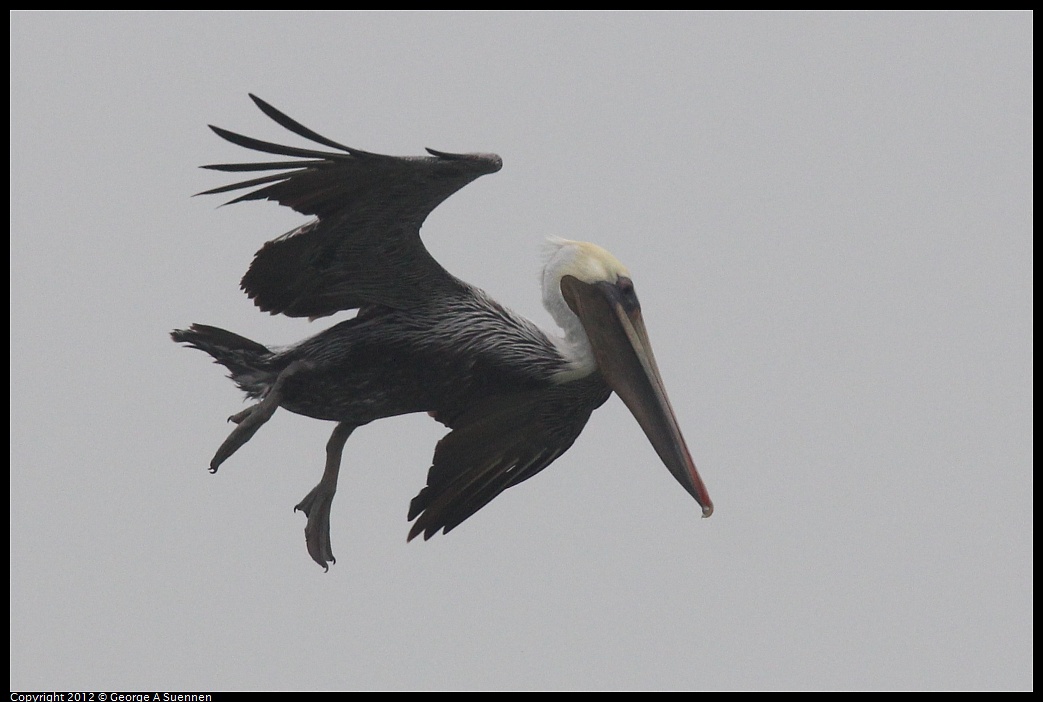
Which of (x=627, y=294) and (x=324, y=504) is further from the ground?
(x=627, y=294)

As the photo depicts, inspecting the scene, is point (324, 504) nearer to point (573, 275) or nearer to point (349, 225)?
point (349, 225)

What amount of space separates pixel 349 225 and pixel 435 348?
713 mm

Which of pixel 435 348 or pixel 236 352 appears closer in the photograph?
pixel 435 348

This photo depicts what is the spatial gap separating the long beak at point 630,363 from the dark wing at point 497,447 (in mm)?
160

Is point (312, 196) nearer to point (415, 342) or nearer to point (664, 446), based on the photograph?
point (415, 342)

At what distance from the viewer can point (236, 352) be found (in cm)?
724

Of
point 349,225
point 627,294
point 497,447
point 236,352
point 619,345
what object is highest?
point 349,225

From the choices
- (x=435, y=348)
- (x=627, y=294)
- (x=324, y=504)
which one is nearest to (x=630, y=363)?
(x=627, y=294)

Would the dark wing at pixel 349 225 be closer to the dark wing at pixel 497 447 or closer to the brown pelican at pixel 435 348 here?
the brown pelican at pixel 435 348

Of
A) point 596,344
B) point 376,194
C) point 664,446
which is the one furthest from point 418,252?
point 664,446

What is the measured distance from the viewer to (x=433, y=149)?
6.52 metres

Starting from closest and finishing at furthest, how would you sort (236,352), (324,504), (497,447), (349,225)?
1. (349,225)
2. (236,352)
3. (497,447)
4. (324,504)

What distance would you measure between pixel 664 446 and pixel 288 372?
6.02ft

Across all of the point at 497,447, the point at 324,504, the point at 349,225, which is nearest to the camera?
the point at 349,225
